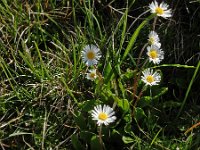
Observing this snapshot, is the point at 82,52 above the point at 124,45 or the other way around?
the other way around

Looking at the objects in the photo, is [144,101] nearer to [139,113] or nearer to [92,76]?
[139,113]

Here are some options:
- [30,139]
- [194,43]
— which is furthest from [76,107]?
[194,43]

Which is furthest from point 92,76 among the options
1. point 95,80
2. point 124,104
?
point 124,104

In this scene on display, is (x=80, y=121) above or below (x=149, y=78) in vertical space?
below

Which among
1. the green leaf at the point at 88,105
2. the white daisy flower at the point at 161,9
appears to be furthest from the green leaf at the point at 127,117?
the white daisy flower at the point at 161,9

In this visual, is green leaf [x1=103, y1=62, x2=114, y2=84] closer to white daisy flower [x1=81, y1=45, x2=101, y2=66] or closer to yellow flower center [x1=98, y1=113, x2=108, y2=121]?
white daisy flower [x1=81, y1=45, x2=101, y2=66]

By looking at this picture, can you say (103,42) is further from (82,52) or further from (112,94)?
(112,94)

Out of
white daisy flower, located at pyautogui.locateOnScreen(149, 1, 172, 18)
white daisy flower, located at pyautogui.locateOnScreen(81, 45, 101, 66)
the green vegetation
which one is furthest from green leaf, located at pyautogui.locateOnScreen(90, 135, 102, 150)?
white daisy flower, located at pyautogui.locateOnScreen(149, 1, 172, 18)

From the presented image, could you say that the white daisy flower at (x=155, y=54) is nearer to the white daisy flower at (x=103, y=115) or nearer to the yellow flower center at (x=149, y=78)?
the yellow flower center at (x=149, y=78)
